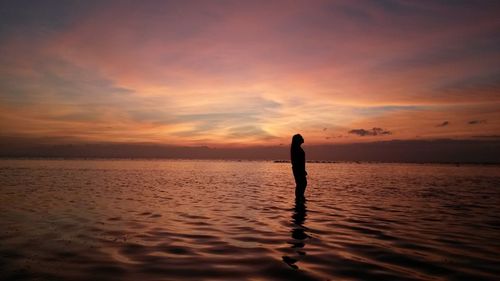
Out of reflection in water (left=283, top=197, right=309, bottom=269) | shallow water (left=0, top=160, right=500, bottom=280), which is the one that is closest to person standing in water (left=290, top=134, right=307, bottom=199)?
reflection in water (left=283, top=197, right=309, bottom=269)

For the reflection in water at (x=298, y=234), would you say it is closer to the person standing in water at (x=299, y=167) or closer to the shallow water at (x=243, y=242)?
the shallow water at (x=243, y=242)

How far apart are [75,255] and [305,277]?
5910 mm

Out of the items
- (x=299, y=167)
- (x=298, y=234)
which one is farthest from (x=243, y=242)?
(x=299, y=167)

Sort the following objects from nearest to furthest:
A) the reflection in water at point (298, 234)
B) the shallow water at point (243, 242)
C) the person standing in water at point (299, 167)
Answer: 1. the shallow water at point (243, 242)
2. the reflection in water at point (298, 234)
3. the person standing in water at point (299, 167)

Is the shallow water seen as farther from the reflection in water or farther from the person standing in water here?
the person standing in water

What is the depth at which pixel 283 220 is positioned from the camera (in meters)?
15.4

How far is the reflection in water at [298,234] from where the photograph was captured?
9.04m

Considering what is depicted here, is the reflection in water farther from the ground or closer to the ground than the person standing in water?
closer to the ground

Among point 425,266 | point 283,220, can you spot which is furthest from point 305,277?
point 283,220

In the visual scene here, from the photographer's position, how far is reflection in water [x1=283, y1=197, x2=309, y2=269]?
9.04m

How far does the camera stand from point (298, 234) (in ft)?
40.6

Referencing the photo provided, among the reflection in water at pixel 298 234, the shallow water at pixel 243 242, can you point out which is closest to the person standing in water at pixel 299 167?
the reflection in water at pixel 298 234

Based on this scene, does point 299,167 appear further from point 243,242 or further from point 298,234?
point 243,242

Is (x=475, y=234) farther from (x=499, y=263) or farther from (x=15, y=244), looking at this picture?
(x=15, y=244)
